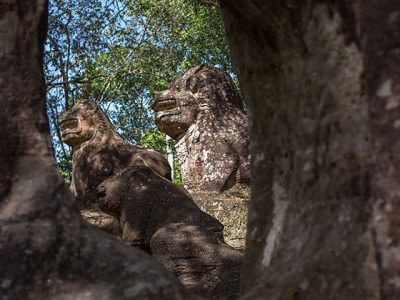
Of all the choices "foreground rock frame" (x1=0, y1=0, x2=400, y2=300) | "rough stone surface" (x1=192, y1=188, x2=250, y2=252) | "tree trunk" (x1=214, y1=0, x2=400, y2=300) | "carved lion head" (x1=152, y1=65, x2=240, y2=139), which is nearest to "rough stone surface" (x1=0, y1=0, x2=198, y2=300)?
"foreground rock frame" (x1=0, y1=0, x2=400, y2=300)

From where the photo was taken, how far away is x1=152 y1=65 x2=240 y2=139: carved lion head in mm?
9289

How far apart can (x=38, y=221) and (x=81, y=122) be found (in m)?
6.78

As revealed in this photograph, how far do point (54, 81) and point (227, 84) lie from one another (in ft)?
36.5

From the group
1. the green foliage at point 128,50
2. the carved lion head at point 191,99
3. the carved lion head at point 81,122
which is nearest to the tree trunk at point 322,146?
the carved lion head at point 191,99

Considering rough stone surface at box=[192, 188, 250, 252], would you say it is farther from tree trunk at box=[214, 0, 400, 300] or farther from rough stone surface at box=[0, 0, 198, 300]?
rough stone surface at box=[0, 0, 198, 300]

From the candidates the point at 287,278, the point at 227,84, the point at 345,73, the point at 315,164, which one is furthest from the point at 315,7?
the point at 227,84

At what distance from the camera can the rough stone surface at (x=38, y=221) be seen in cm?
272

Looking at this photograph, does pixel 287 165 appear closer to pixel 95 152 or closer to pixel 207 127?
pixel 207 127

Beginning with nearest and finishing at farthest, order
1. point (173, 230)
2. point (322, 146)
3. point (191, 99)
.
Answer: point (322, 146)
point (173, 230)
point (191, 99)

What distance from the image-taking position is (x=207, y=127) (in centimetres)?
917

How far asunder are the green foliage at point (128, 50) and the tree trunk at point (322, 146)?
55.5 ft

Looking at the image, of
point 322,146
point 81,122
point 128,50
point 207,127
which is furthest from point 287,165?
point 128,50

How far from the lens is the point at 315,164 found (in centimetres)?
265

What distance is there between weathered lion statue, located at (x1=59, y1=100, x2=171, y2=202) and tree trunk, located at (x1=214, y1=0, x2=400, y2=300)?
5638 millimetres
